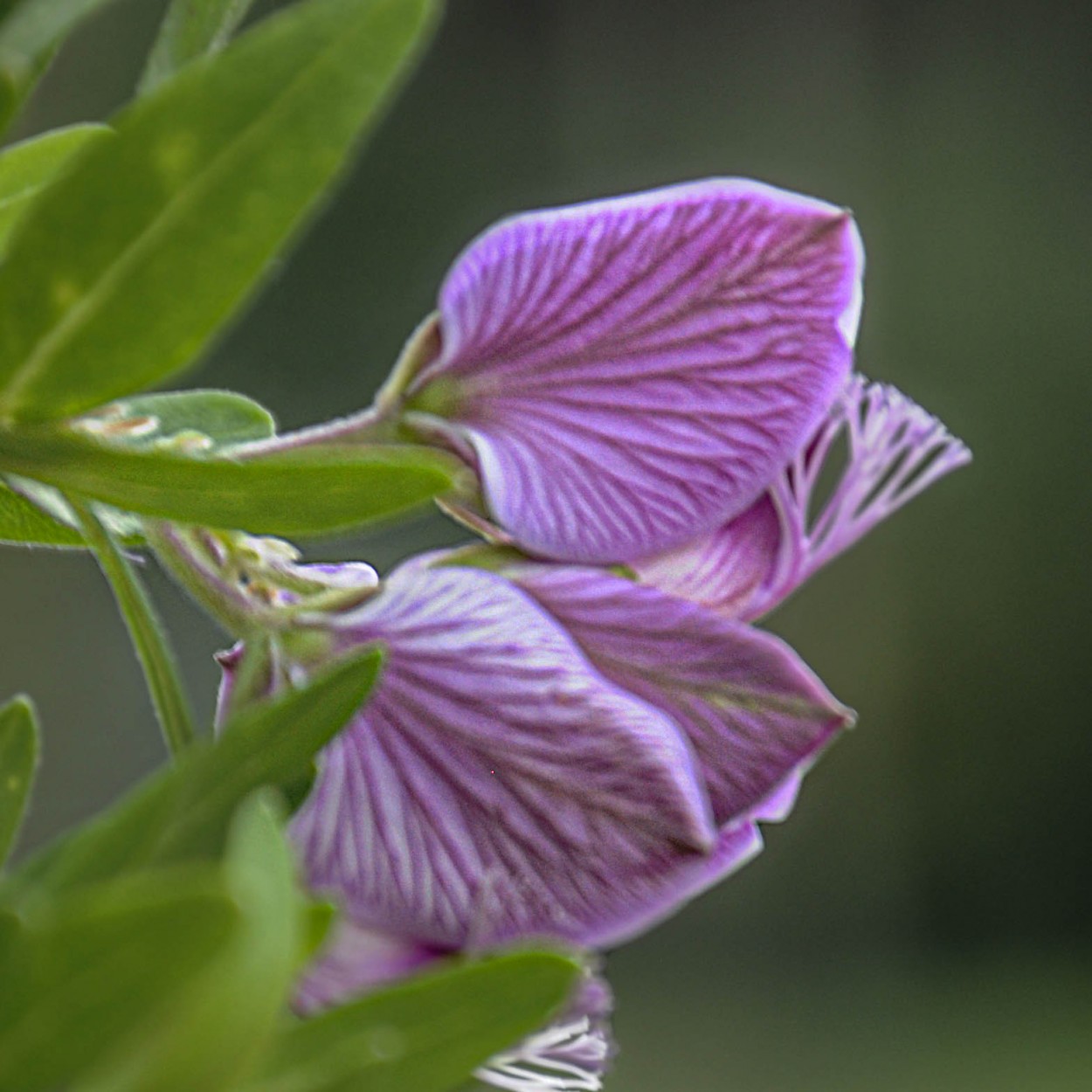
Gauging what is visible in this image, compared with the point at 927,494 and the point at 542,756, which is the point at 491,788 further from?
the point at 927,494

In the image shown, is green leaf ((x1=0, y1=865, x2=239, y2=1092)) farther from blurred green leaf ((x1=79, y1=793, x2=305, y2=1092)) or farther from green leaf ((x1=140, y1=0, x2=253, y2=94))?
green leaf ((x1=140, y1=0, x2=253, y2=94))

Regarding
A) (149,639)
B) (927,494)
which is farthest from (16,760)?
(927,494)

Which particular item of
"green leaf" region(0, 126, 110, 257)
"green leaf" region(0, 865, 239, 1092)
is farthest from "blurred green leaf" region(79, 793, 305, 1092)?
"green leaf" region(0, 126, 110, 257)

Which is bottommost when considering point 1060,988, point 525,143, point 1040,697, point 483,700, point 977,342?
point 1060,988

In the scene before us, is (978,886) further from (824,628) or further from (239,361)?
(239,361)

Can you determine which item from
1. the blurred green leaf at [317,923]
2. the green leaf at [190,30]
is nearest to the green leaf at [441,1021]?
the blurred green leaf at [317,923]

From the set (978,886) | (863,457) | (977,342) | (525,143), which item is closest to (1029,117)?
(977,342)
